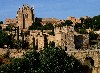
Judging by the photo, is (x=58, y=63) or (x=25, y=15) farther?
(x=25, y=15)

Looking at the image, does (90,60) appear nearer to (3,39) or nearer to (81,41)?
(81,41)

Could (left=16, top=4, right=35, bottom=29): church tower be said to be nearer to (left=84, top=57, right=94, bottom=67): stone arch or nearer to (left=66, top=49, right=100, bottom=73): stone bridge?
(left=66, top=49, right=100, bottom=73): stone bridge

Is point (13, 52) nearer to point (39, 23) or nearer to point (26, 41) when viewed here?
point (26, 41)

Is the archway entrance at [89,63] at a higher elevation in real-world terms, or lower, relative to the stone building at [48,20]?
lower

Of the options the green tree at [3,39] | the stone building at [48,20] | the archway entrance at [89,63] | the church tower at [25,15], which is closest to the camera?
the archway entrance at [89,63]

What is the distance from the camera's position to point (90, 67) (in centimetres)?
4231

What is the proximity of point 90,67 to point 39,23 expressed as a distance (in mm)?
30114

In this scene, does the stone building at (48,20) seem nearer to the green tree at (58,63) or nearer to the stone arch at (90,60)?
the stone arch at (90,60)

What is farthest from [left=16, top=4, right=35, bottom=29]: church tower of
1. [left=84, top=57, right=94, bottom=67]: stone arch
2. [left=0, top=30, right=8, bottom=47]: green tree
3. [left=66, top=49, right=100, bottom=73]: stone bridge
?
[left=84, top=57, right=94, bottom=67]: stone arch

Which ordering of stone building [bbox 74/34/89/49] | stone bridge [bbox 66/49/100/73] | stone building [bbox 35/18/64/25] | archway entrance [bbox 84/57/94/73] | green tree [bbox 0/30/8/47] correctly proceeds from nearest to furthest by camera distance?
1. archway entrance [bbox 84/57/94/73]
2. stone bridge [bbox 66/49/100/73]
3. stone building [bbox 74/34/89/49]
4. green tree [bbox 0/30/8/47]
5. stone building [bbox 35/18/64/25]

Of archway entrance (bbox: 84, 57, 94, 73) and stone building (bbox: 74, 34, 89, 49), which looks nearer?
archway entrance (bbox: 84, 57, 94, 73)

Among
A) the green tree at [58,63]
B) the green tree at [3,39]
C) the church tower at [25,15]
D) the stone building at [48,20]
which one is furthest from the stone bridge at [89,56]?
the stone building at [48,20]

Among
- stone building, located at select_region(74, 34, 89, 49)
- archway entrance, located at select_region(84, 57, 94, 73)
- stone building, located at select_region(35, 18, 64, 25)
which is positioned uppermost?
stone building, located at select_region(35, 18, 64, 25)

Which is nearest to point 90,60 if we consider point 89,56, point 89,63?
point 89,56
